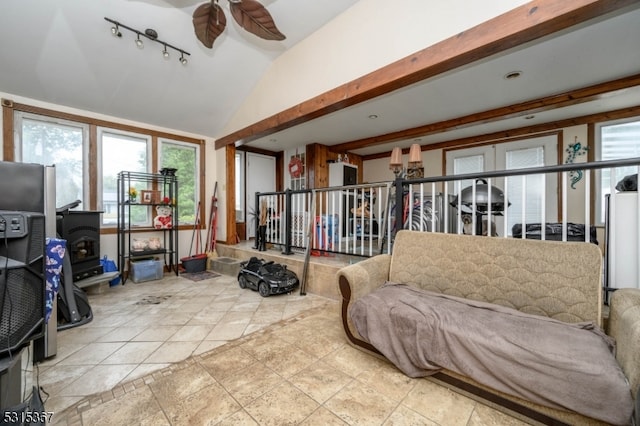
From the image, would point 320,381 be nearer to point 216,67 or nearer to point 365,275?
point 365,275

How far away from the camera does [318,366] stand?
171 centimetres

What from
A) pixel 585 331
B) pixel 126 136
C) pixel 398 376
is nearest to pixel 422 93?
pixel 585 331

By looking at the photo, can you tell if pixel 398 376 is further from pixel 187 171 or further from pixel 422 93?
pixel 187 171

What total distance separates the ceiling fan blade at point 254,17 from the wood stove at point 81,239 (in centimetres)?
293

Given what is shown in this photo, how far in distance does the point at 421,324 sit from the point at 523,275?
0.79 meters

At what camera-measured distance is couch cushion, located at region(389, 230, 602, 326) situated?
4.83 feet

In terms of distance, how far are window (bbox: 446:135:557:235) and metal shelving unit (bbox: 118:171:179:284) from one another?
4.75 metres

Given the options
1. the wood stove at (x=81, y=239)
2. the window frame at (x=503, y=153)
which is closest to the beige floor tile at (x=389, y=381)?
the window frame at (x=503, y=153)

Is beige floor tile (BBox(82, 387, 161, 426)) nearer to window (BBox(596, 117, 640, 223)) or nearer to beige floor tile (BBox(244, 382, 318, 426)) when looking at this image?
beige floor tile (BBox(244, 382, 318, 426))

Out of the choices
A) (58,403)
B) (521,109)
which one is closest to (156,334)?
(58,403)

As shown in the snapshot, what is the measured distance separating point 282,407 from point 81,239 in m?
3.35

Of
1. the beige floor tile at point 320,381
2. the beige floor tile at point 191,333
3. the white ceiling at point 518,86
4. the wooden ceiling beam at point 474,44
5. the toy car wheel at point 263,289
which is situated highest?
the white ceiling at point 518,86

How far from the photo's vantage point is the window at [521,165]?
430 centimetres

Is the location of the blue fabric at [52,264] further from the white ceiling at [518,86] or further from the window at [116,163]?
the white ceiling at [518,86]
